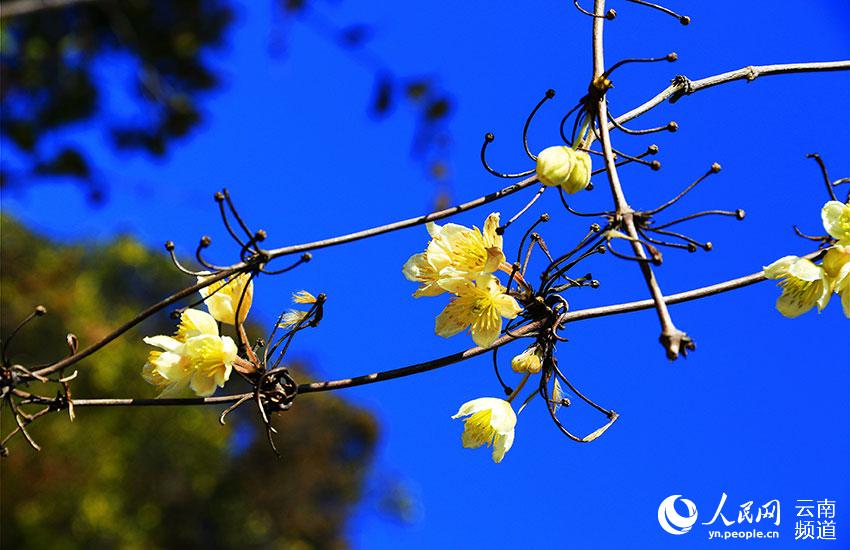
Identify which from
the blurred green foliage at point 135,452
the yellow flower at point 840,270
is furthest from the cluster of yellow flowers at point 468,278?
the blurred green foliage at point 135,452

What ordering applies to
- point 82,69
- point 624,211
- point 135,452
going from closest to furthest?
1. point 624,211
2. point 82,69
3. point 135,452

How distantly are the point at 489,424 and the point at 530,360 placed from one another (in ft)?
0.25

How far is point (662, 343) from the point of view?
40 cm

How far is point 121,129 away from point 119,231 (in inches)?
306

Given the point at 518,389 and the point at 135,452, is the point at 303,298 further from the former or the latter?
the point at 135,452

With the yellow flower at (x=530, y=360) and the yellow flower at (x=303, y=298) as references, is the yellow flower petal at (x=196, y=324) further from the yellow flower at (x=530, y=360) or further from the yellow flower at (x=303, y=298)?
the yellow flower at (x=530, y=360)

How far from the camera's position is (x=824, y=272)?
1.96ft

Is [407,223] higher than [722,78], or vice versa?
[722,78]

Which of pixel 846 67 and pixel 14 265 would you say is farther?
pixel 14 265

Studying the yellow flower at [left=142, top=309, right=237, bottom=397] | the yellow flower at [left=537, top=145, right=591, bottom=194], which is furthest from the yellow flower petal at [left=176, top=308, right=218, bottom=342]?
the yellow flower at [left=537, top=145, right=591, bottom=194]

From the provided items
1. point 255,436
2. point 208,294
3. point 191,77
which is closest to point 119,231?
point 255,436

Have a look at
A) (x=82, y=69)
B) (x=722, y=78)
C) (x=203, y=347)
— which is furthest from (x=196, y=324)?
(x=82, y=69)

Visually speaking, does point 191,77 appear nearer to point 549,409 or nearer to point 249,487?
point 549,409

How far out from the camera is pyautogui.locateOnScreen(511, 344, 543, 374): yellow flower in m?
0.63
